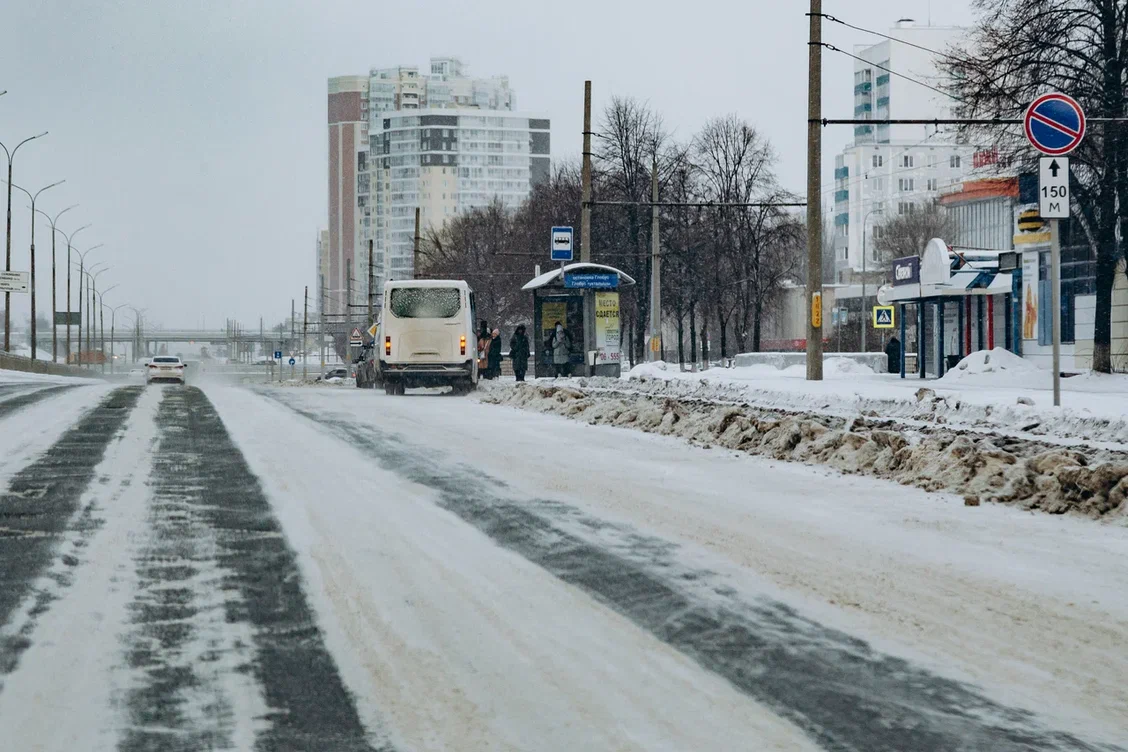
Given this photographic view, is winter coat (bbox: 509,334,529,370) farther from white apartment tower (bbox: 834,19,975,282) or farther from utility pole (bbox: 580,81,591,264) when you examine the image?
white apartment tower (bbox: 834,19,975,282)

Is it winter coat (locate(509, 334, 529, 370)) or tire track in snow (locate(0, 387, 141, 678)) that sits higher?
winter coat (locate(509, 334, 529, 370))

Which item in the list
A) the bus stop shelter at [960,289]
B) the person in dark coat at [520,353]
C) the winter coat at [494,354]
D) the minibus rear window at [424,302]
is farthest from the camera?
the winter coat at [494,354]

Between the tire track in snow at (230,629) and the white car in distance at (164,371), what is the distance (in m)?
54.4

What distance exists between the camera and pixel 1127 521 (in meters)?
8.73

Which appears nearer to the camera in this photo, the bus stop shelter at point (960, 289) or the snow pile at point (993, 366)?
the snow pile at point (993, 366)

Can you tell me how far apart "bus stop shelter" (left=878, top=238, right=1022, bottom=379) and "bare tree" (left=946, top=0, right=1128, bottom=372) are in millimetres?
4046

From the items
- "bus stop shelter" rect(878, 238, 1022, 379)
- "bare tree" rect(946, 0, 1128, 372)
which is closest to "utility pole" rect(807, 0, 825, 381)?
"bare tree" rect(946, 0, 1128, 372)

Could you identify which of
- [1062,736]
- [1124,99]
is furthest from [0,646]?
[1124,99]

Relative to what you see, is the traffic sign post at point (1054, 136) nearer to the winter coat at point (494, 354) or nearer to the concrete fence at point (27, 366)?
the winter coat at point (494, 354)

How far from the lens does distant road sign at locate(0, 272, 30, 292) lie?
216 feet

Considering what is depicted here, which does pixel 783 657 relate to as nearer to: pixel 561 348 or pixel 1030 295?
pixel 561 348

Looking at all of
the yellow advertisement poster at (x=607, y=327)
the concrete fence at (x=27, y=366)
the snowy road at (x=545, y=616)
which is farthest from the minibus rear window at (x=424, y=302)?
the concrete fence at (x=27, y=366)

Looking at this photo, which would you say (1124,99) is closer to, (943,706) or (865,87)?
(943,706)

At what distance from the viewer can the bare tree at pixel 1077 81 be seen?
96.9 ft
